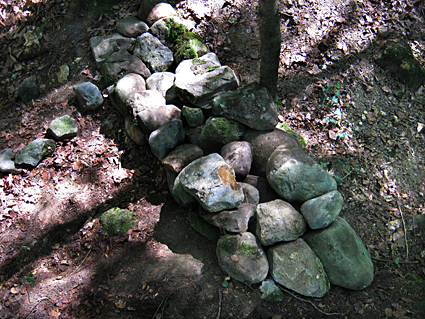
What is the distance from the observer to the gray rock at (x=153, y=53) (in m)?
3.77

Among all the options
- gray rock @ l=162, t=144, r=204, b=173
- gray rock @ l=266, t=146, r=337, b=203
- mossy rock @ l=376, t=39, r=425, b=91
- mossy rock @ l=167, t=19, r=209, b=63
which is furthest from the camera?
mossy rock @ l=376, t=39, r=425, b=91

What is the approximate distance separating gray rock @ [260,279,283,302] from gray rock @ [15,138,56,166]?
9.37 feet

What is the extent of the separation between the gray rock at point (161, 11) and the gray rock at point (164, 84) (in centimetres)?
98

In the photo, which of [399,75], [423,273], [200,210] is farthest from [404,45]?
[200,210]

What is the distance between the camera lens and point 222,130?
2.97 m

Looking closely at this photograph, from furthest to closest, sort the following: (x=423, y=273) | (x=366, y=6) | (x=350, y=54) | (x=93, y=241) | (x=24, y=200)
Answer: (x=366, y=6) < (x=350, y=54) < (x=24, y=200) < (x=93, y=241) < (x=423, y=273)

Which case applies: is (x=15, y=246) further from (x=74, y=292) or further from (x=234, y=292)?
(x=234, y=292)

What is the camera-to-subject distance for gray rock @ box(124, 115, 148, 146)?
3.39 metres

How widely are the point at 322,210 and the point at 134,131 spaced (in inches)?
88.5

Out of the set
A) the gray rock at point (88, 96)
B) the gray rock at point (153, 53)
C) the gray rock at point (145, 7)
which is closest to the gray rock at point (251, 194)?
the gray rock at point (153, 53)

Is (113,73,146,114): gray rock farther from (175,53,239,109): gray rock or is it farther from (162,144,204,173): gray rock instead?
(162,144,204,173): gray rock

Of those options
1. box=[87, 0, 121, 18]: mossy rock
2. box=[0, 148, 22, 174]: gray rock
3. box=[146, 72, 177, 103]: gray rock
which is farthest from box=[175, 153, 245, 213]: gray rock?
box=[87, 0, 121, 18]: mossy rock

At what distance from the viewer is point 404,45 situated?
4031mm

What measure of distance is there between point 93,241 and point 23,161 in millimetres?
1368
